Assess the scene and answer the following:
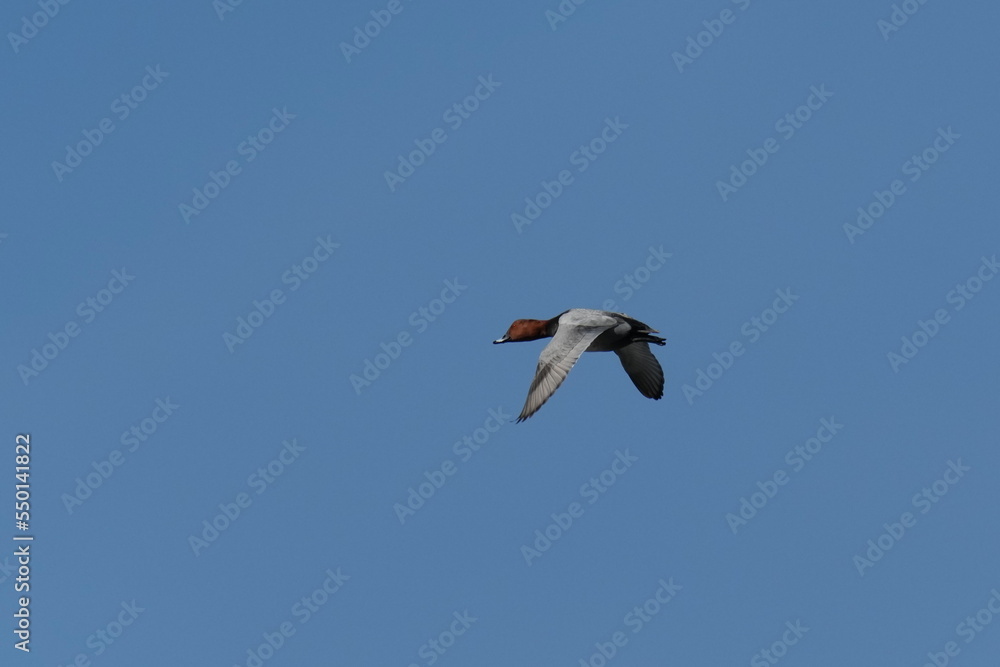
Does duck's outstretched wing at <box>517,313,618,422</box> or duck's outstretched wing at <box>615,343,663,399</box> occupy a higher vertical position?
duck's outstretched wing at <box>615,343,663,399</box>

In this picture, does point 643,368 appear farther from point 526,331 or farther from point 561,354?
point 561,354

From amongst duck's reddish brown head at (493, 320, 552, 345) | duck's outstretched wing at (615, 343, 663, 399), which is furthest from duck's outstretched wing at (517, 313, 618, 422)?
duck's outstretched wing at (615, 343, 663, 399)

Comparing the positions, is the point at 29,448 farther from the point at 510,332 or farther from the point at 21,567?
the point at 510,332

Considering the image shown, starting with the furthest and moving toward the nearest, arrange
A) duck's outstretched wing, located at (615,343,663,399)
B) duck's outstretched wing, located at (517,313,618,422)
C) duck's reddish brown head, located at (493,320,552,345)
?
duck's outstretched wing, located at (615,343,663,399)
duck's reddish brown head, located at (493,320,552,345)
duck's outstretched wing, located at (517,313,618,422)

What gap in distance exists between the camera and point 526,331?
3291 cm

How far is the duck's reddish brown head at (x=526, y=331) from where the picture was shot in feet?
107

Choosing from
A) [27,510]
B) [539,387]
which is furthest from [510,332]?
[27,510]

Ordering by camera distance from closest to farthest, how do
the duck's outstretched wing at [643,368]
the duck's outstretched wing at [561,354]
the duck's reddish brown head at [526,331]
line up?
the duck's outstretched wing at [561,354]
the duck's reddish brown head at [526,331]
the duck's outstretched wing at [643,368]

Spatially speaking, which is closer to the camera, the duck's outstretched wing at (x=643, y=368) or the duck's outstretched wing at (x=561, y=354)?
the duck's outstretched wing at (x=561, y=354)

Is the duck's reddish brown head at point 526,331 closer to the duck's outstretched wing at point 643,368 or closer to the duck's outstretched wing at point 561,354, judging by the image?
the duck's outstretched wing at point 561,354

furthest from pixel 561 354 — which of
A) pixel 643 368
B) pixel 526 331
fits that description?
pixel 643 368

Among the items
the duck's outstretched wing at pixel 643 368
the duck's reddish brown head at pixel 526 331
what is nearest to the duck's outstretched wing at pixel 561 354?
the duck's reddish brown head at pixel 526 331

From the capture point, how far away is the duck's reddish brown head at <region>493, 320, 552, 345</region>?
32750 mm

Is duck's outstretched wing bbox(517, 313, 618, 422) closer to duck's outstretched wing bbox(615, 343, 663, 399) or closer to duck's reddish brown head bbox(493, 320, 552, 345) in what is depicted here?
duck's reddish brown head bbox(493, 320, 552, 345)
